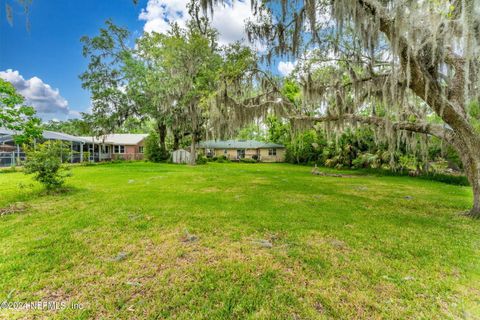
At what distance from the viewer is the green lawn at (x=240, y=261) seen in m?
1.93

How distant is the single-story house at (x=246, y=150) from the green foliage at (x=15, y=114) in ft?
69.3

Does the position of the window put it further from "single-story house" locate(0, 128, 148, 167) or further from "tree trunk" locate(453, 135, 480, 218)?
"tree trunk" locate(453, 135, 480, 218)

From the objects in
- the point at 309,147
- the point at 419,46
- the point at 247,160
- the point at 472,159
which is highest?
the point at 419,46

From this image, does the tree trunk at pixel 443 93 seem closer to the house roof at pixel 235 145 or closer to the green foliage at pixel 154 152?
the green foliage at pixel 154 152

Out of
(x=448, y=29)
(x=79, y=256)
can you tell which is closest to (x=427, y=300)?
(x=79, y=256)

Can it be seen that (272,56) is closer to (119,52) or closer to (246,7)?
(246,7)

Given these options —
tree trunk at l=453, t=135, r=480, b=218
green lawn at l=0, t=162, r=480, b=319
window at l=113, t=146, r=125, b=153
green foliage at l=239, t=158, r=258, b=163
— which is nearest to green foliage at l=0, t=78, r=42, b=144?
green lawn at l=0, t=162, r=480, b=319

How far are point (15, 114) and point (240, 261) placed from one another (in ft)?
19.4

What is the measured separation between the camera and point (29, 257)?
269 centimetres

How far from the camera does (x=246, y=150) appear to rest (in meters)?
27.1

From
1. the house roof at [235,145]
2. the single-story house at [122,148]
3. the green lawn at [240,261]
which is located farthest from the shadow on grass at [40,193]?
the house roof at [235,145]

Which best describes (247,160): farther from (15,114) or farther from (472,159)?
(15,114)

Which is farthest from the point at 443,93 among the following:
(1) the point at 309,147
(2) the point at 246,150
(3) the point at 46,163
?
(2) the point at 246,150

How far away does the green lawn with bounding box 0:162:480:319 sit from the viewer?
1928 mm
